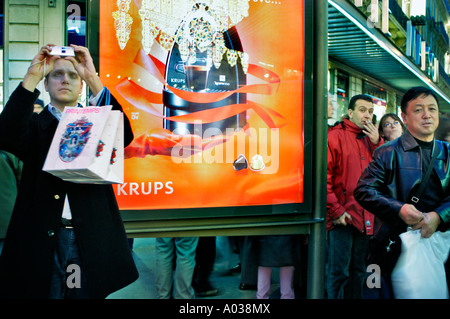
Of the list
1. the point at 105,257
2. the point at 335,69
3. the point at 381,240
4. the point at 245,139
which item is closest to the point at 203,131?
the point at 245,139

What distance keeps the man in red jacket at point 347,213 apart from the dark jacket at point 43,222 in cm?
217

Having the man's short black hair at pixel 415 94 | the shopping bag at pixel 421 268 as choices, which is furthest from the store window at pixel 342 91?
the shopping bag at pixel 421 268

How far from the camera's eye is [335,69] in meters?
6.38

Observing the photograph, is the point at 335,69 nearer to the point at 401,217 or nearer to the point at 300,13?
the point at 300,13

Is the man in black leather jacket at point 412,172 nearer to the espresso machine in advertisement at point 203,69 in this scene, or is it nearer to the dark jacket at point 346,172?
Result: the dark jacket at point 346,172

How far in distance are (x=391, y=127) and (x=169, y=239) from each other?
2582 mm

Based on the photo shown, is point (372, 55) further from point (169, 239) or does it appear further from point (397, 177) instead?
point (169, 239)

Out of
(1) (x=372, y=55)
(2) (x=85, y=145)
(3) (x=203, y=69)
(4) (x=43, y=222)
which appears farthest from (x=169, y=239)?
(1) (x=372, y=55)

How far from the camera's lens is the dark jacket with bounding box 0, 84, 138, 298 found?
6.73ft

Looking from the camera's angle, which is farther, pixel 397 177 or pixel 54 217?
pixel 397 177

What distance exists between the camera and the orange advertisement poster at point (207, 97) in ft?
9.14

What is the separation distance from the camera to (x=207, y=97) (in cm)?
299

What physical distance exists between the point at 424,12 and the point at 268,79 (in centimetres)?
244

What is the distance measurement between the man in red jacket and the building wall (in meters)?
3.61
